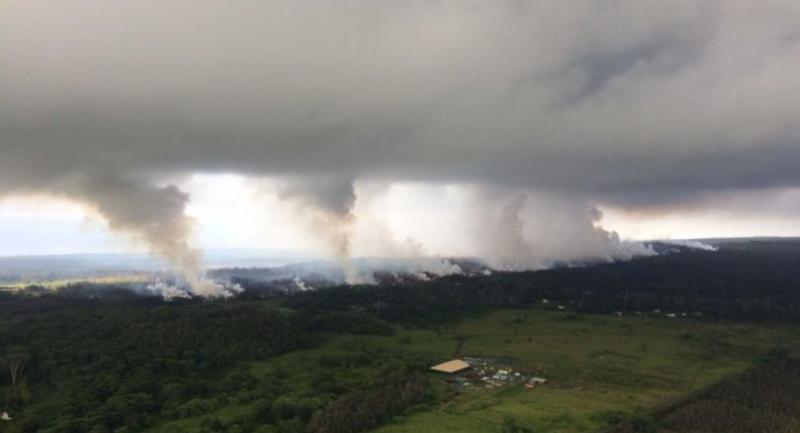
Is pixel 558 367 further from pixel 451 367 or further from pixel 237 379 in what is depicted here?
pixel 237 379

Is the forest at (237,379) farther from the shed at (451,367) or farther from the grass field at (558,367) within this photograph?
the shed at (451,367)

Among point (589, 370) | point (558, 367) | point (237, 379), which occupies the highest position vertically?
point (237, 379)

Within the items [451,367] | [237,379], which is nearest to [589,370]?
[451,367]

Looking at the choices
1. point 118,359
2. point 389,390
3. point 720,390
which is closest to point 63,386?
point 118,359

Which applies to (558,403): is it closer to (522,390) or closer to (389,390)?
(522,390)

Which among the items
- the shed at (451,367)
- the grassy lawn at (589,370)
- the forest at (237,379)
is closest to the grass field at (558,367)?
the grassy lawn at (589,370)
